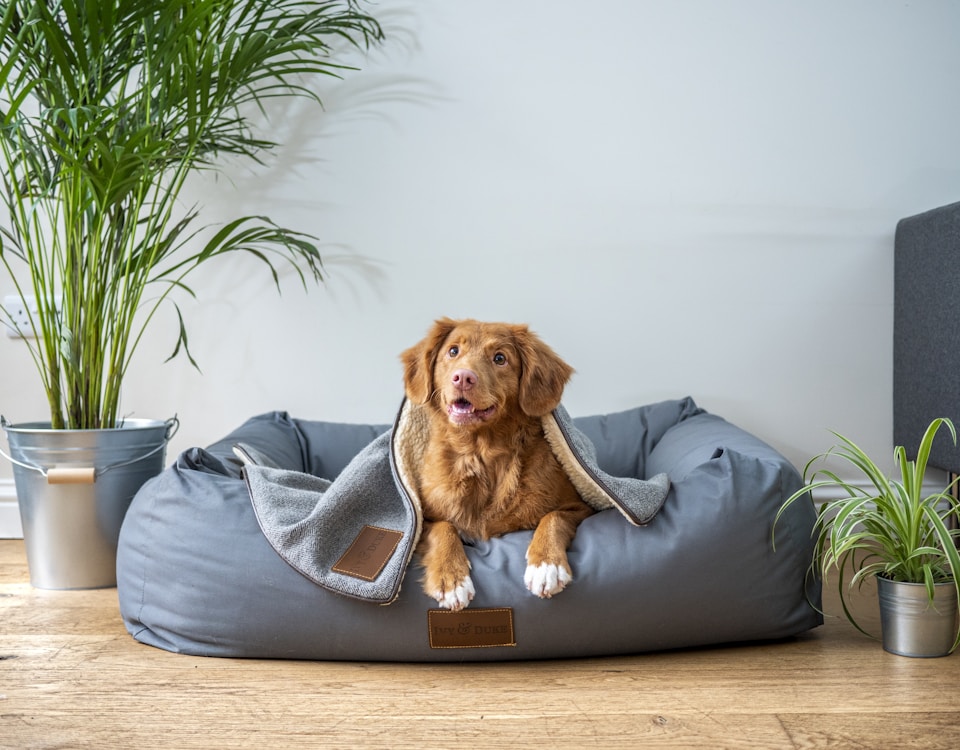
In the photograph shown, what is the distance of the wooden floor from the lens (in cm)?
134

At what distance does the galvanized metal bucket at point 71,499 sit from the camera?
2.23 meters

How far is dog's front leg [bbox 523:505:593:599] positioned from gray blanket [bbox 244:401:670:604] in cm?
12

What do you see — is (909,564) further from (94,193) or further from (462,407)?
(94,193)

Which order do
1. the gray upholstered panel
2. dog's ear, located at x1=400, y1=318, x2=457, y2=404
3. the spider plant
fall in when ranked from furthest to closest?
the gray upholstered panel < the spider plant < dog's ear, located at x1=400, y1=318, x2=457, y2=404

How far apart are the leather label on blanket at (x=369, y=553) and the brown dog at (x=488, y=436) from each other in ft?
0.24

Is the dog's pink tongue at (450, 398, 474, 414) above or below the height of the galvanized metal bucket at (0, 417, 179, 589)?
above

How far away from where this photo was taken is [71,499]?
2.25m

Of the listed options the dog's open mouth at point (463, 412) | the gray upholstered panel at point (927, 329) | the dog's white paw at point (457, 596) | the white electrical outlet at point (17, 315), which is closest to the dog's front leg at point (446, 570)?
the dog's white paw at point (457, 596)

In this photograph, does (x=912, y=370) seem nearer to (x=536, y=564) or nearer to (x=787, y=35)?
(x=787, y=35)

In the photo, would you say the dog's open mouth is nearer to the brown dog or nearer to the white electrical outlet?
the brown dog

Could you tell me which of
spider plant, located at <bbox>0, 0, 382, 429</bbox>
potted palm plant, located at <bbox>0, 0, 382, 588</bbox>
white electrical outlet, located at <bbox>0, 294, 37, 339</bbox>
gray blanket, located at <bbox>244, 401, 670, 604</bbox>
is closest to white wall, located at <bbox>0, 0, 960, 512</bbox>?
white electrical outlet, located at <bbox>0, 294, 37, 339</bbox>

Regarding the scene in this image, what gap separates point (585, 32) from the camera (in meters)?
2.86

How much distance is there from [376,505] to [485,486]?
0.82ft

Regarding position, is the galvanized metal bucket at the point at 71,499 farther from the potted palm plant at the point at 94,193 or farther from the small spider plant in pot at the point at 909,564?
the small spider plant in pot at the point at 909,564
